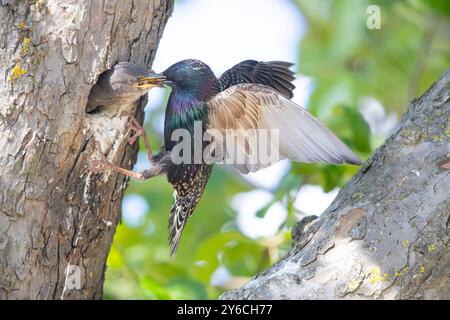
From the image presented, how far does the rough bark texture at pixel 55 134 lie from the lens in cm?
292

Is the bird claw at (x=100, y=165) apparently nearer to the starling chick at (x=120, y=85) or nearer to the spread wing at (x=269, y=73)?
the starling chick at (x=120, y=85)

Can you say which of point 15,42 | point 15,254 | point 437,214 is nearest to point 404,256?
point 437,214

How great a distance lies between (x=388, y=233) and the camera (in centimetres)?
282

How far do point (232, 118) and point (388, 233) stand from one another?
3.00 feet

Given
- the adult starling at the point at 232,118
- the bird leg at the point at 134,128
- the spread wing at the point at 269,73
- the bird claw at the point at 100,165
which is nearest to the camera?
the adult starling at the point at 232,118

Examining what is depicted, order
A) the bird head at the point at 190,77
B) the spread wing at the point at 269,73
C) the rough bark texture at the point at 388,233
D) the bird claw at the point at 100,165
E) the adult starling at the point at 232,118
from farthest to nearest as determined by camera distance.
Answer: the spread wing at the point at 269,73 < the bird head at the point at 190,77 < the bird claw at the point at 100,165 < the adult starling at the point at 232,118 < the rough bark texture at the point at 388,233

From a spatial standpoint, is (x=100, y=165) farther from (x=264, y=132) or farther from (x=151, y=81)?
(x=264, y=132)

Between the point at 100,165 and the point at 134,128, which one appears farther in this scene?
the point at 134,128

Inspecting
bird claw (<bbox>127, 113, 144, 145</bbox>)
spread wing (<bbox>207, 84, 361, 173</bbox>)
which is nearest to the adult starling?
spread wing (<bbox>207, 84, 361, 173</bbox>)

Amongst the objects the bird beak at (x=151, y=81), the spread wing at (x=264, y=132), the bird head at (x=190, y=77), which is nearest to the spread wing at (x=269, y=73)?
the bird head at (x=190, y=77)

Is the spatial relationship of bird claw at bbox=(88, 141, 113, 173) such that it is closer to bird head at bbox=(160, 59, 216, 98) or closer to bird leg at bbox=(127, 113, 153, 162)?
bird leg at bbox=(127, 113, 153, 162)

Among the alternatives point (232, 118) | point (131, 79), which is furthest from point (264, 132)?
point (131, 79)

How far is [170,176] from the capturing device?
3.78m

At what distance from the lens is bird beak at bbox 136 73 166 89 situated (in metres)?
3.24
